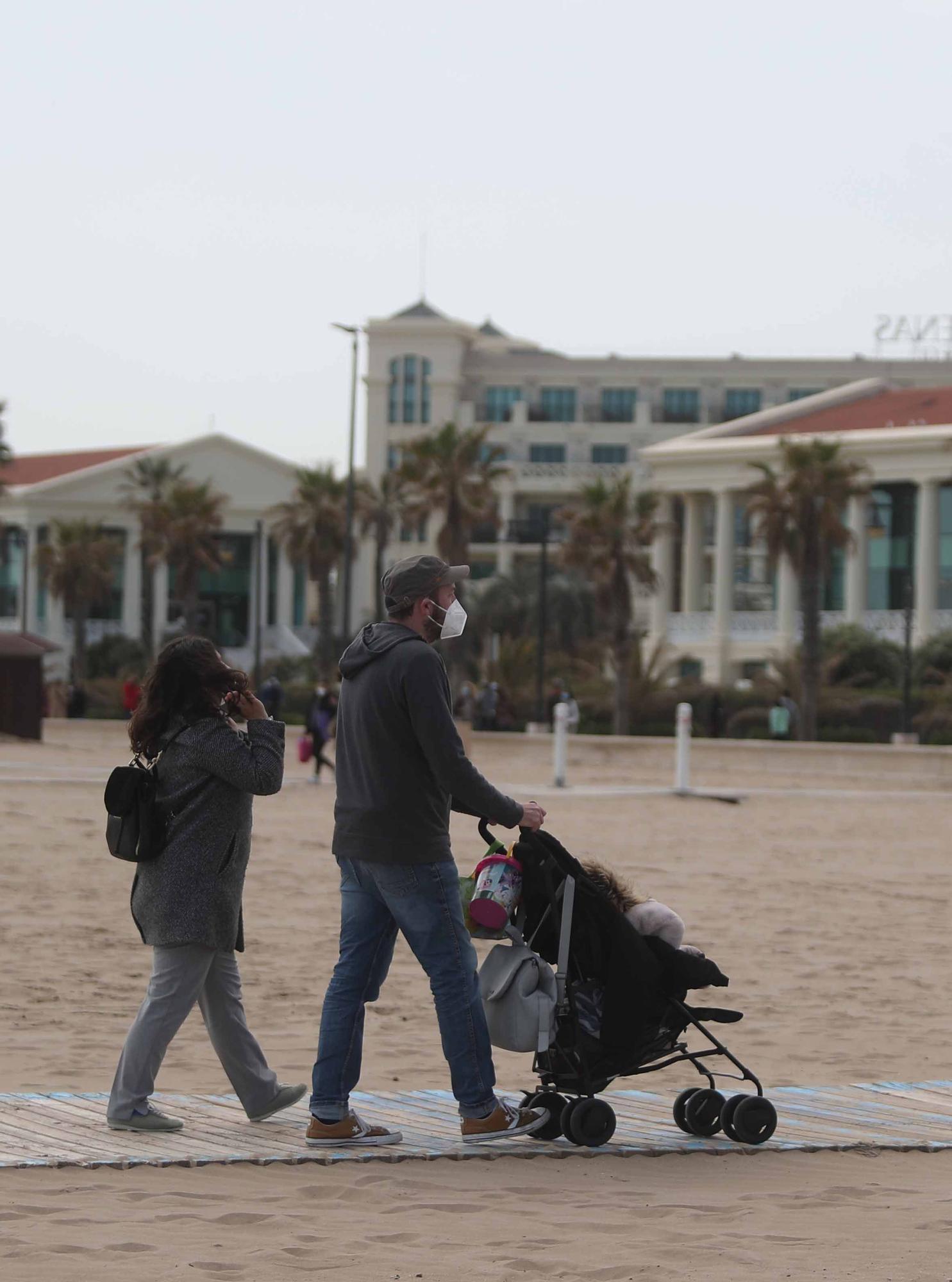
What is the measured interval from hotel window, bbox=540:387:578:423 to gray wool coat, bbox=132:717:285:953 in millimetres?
102512

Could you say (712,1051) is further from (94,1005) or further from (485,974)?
(94,1005)

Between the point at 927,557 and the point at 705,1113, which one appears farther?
the point at 927,557

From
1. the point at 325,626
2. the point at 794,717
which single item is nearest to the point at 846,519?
the point at 325,626

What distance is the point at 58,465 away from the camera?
91.3 metres

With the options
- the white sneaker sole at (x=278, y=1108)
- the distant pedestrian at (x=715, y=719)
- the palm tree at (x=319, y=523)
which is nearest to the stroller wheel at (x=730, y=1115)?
the white sneaker sole at (x=278, y=1108)

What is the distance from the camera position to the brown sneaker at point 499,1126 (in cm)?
646

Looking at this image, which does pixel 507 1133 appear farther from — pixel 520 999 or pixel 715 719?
pixel 715 719

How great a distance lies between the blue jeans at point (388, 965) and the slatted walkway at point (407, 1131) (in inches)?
8.6

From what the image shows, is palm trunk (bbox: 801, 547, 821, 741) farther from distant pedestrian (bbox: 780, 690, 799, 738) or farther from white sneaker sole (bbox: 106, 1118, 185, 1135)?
white sneaker sole (bbox: 106, 1118, 185, 1135)

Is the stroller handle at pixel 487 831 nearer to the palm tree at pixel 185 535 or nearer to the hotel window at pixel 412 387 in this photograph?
the palm tree at pixel 185 535

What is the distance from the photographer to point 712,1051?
6.48 metres

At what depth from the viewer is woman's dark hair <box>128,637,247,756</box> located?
6.52m

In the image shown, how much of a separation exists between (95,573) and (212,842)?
230ft

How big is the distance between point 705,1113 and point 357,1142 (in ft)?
3.83
